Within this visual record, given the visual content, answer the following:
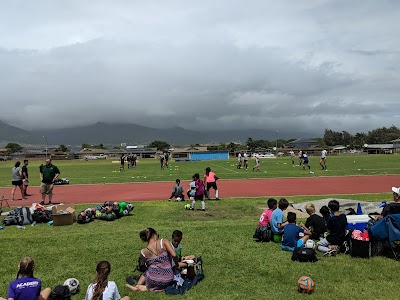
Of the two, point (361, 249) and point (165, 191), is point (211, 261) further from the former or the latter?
point (165, 191)

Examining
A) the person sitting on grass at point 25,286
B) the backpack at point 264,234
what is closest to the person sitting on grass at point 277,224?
the backpack at point 264,234

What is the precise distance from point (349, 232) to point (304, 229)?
1126 millimetres

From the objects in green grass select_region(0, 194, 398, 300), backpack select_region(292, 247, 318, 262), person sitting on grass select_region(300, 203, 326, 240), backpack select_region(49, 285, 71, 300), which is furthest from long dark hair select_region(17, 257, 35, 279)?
person sitting on grass select_region(300, 203, 326, 240)

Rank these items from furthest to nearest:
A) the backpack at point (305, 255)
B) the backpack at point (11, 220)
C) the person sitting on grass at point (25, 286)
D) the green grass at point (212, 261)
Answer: the backpack at point (11, 220) < the backpack at point (305, 255) < the green grass at point (212, 261) < the person sitting on grass at point (25, 286)

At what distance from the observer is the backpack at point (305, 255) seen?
8.68m

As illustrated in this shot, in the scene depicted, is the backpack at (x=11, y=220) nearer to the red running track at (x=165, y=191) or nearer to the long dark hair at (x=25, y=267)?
the red running track at (x=165, y=191)

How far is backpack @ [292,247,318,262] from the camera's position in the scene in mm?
8680

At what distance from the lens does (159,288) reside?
729 cm

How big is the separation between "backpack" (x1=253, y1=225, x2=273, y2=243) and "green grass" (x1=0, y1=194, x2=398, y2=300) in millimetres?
248

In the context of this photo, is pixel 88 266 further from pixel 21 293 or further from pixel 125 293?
pixel 21 293

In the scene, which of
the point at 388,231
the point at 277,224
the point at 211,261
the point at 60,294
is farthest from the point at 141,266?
the point at 388,231

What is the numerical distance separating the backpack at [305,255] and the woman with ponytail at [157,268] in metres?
Answer: 3.03

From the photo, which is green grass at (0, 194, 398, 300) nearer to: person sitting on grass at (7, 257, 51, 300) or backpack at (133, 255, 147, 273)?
backpack at (133, 255, 147, 273)

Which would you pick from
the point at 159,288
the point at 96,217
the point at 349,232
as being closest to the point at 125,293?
the point at 159,288
